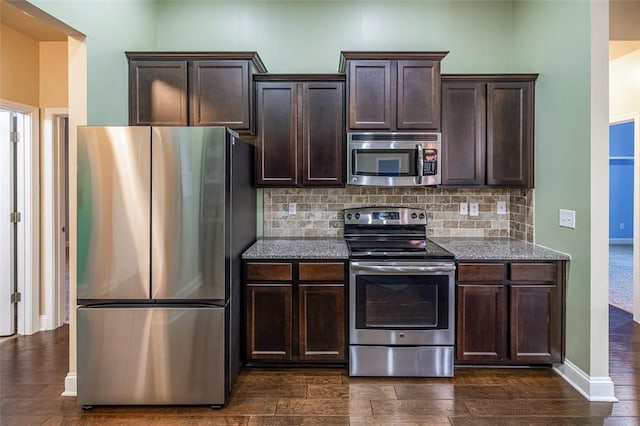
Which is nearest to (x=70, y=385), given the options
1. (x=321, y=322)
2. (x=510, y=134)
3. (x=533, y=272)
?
(x=321, y=322)

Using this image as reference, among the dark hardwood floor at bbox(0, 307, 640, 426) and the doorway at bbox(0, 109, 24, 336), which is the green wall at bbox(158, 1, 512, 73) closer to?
the doorway at bbox(0, 109, 24, 336)

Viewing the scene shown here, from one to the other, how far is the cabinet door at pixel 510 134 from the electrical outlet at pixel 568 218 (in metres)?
0.51

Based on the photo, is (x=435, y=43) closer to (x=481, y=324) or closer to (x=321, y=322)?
(x=481, y=324)

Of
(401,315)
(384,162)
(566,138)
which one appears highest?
(566,138)

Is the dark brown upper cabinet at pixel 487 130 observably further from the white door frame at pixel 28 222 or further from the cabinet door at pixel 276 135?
the white door frame at pixel 28 222

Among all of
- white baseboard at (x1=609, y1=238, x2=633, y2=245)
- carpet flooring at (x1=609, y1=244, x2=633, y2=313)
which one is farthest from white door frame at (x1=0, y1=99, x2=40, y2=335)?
white baseboard at (x1=609, y1=238, x2=633, y2=245)

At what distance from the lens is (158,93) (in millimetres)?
3287

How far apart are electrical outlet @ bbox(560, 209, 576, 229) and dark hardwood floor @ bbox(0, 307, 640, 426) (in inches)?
44.9

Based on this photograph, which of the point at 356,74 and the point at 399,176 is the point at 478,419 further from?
the point at 356,74

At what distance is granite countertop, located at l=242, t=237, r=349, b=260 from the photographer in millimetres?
3012

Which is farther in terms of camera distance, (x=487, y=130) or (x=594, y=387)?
(x=487, y=130)

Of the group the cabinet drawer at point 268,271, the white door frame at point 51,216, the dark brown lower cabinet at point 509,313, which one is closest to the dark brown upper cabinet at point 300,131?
the cabinet drawer at point 268,271

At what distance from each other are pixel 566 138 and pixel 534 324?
4.64 ft

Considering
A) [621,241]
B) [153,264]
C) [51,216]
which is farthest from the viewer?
[621,241]
